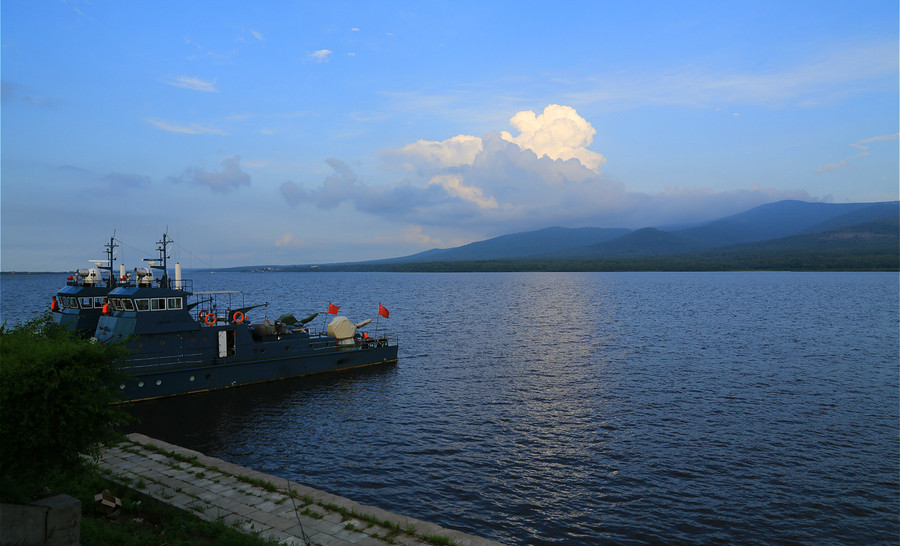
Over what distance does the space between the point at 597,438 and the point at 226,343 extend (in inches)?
1145

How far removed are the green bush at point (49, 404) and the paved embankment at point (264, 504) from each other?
4920mm

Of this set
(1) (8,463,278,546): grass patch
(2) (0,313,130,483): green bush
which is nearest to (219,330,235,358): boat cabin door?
(1) (8,463,278,546): grass patch

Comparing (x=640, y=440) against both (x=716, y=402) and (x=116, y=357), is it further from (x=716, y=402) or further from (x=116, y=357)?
(x=116, y=357)

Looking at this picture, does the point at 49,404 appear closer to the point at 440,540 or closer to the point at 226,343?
the point at 440,540

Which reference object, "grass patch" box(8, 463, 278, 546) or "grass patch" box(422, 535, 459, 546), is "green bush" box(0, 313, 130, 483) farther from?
"grass patch" box(422, 535, 459, 546)

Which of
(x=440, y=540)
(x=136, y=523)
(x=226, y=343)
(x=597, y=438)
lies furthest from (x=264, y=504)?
(x=226, y=343)

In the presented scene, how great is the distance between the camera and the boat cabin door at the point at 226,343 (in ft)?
130

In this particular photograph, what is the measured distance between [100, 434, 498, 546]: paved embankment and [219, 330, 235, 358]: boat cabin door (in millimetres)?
17902

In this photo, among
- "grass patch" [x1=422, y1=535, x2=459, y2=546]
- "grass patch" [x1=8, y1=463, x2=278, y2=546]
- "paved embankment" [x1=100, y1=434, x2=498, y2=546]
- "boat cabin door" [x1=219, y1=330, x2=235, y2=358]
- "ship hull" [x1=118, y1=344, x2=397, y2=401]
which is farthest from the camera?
"boat cabin door" [x1=219, y1=330, x2=235, y2=358]

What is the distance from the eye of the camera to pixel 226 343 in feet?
131

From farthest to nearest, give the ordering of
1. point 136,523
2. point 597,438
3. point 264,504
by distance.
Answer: point 597,438, point 264,504, point 136,523

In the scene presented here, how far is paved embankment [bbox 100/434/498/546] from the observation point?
596 inches

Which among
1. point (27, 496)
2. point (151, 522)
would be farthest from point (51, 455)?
point (151, 522)

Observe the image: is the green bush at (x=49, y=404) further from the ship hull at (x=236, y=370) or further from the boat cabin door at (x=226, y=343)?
the boat cabin door at (x=226, y=343)
